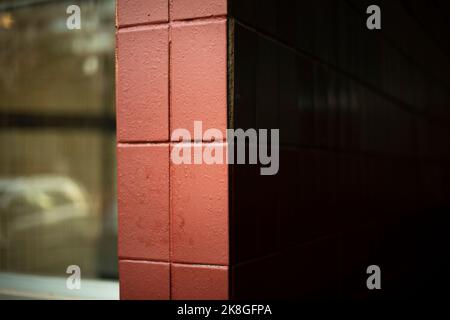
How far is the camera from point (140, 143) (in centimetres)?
232

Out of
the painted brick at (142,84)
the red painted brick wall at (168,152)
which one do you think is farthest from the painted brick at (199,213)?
the painted brick at (142,84)

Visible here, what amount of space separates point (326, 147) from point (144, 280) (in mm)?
1581

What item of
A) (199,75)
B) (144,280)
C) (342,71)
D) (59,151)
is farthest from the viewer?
(59,151)

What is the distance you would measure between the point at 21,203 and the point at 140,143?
7070 mm

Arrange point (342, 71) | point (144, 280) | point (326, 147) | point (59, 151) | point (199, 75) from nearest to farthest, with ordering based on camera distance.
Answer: point (199, 75) → point (144, 280) → point (326, 147) → point (342, 71) → point (59, 151)

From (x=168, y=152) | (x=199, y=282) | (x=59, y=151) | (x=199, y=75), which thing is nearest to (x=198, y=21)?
(x=199, y=75)

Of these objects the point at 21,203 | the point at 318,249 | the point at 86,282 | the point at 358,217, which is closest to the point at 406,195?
the point at 358,217

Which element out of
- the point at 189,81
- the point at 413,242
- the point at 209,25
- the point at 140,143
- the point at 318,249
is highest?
the point at 209,25

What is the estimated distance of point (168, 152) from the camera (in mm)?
2258

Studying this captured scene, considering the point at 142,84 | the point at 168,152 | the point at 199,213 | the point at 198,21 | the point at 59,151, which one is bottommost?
the point at 199,213

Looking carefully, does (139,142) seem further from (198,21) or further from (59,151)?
(59,151)

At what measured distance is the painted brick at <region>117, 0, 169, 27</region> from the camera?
2.27 metres

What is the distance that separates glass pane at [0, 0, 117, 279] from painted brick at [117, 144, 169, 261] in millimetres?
4662
